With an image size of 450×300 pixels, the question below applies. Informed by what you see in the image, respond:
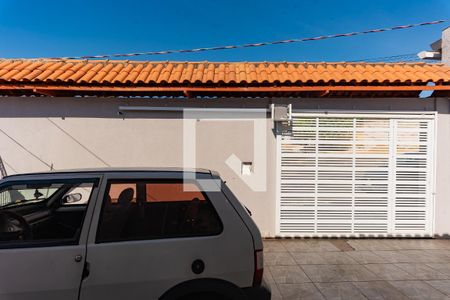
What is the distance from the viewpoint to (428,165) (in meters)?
6.43

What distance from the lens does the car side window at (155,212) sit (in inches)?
97.3

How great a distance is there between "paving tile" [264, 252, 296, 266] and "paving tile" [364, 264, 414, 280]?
1113mm

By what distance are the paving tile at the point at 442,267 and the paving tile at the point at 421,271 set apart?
0.23ft

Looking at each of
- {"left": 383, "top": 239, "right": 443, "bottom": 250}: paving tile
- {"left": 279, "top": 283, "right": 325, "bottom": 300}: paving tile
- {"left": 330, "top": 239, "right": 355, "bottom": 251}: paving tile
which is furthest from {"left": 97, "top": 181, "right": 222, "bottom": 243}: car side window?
{"left": 383, "top": 239, "right": 443, "bottom": 250}: paving tile

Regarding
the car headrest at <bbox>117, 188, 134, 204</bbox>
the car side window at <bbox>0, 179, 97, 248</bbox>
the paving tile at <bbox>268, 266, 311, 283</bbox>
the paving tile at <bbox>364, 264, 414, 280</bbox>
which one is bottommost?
the paving tile at <bbox>268, 266, 311, 283</bbox>

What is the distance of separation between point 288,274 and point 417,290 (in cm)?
156

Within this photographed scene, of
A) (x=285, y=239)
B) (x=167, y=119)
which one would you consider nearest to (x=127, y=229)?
(x=167, y=119)

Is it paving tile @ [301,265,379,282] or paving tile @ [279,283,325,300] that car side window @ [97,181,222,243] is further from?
paving tile @ [301,265,379,282]

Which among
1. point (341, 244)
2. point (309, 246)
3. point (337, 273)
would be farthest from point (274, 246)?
point (337, 273)

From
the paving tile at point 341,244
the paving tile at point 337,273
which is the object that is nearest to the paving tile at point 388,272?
the paving tile at point 337,273

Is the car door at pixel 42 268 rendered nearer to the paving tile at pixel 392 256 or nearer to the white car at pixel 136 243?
the white car at pixel 136 243

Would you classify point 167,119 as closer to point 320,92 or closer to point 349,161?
point 320,92

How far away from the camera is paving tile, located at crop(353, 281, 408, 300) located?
12.9 ft

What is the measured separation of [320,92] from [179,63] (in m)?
3.08
